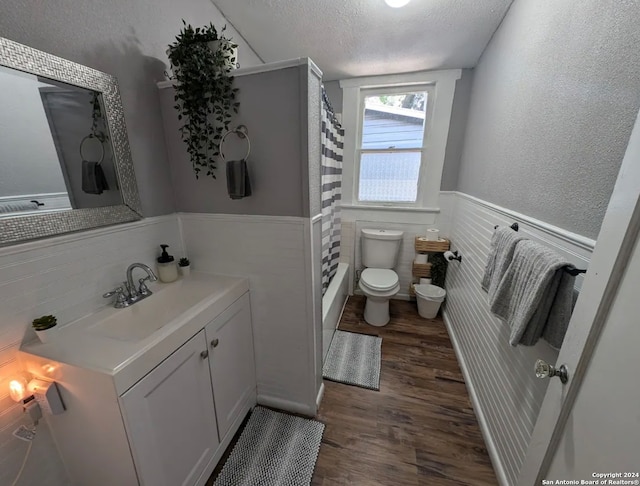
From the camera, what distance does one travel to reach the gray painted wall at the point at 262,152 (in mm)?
1089

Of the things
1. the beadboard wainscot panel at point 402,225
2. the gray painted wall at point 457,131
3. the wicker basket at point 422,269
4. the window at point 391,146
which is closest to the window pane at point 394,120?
the window at point 391,146

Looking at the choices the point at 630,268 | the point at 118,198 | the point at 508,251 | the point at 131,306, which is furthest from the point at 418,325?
the point at 118,198

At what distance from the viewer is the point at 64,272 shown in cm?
93

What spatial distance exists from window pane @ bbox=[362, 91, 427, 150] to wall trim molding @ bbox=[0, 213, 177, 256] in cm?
216

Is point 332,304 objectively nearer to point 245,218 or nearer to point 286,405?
point 286,405

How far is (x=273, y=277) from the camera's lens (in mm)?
1345

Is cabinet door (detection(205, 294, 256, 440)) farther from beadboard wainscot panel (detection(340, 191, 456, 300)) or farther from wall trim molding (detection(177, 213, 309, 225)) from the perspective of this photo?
beadboard wainscot panel (detection(340, 191, 456, 300))

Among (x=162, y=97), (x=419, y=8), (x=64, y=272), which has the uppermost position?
(x=419, y=8)

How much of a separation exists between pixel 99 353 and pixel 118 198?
67 centimetres

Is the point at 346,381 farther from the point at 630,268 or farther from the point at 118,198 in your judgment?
the point at 118,198

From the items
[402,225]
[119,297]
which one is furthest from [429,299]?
[119,297]

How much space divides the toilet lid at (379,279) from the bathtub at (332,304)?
0.84 ft

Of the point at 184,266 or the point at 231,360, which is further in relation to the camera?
the point at 184,266

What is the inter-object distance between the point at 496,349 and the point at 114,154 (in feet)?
6.93
